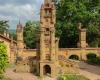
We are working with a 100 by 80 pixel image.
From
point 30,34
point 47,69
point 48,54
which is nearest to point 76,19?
point 30,34

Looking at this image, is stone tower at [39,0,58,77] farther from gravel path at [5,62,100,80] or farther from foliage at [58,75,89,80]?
foliage at [58,75,89,80]

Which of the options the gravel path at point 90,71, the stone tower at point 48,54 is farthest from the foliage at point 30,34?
the stone tower at point 48,54

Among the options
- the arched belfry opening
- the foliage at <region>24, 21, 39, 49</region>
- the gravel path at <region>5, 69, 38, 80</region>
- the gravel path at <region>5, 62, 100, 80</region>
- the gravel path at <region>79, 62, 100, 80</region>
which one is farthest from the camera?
the foliage at <region>24, 21, 39, 49</region>

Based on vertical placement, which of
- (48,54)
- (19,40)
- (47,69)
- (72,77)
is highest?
(19,40)

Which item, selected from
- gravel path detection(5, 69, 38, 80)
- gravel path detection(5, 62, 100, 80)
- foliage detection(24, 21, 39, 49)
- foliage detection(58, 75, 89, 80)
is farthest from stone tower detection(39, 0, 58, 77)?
foliage detection(24, 21, 39, 49)

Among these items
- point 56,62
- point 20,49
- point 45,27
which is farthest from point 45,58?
point 20,49

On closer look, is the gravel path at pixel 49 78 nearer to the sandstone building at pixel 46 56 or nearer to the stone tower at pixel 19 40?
the sandstone building at pixel 46 56

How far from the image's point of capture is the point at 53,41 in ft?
151

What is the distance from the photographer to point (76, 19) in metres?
67.2

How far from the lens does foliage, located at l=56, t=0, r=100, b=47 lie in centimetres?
6600

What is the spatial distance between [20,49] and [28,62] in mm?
13369

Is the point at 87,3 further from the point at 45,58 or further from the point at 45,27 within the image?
the point at 45,58

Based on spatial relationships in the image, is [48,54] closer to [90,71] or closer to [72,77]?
[72,77]

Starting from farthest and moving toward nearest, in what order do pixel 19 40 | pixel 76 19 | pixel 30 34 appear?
1. pixel 30 34
2. pixel 76 19
3. pixel 19 40
